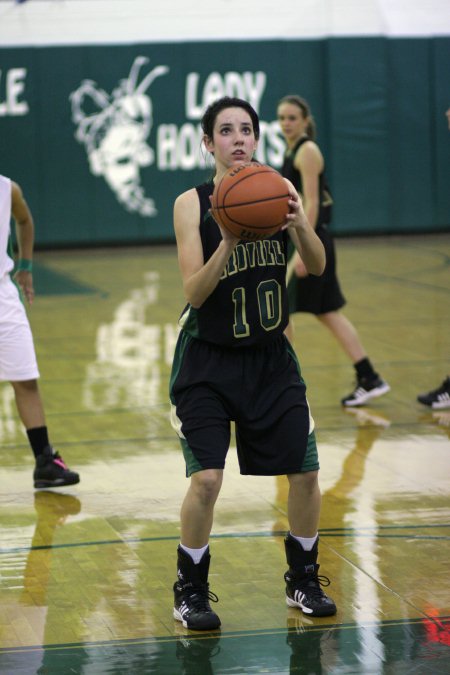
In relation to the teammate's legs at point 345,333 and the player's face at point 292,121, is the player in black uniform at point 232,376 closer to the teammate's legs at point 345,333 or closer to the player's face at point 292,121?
the player's face at point 292,121

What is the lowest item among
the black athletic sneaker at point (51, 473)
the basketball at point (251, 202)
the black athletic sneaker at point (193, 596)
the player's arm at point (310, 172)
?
the black athletic sneaker at point (51, 473)

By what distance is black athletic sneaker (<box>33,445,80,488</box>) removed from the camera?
19.1ft

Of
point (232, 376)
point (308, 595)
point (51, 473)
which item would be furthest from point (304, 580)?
point (51, 473)

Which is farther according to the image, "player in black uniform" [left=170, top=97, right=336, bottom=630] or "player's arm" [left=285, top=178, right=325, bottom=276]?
"player in black uniform" [left=170, top=97, right=336, bottom=630]

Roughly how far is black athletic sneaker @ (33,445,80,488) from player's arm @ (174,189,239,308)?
2.09 m

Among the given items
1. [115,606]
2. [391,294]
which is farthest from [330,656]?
[391,294]

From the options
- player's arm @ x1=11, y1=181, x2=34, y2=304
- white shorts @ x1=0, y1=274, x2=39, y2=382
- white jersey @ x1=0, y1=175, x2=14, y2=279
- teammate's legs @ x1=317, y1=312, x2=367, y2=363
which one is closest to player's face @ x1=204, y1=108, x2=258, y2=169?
white jersey @ x1=0, y1=175, x2=14, y2=279

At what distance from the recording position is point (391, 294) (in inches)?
479

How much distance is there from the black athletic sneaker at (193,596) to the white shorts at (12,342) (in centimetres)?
190

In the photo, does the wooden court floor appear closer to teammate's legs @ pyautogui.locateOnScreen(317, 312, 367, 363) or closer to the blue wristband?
teammate's legs @ pyautogui.locateOnScreen(317, 312, 367, 363)

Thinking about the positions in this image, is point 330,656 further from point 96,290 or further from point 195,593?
point 96,290

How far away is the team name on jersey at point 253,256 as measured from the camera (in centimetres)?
400

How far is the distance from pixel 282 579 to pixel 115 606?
66 cm

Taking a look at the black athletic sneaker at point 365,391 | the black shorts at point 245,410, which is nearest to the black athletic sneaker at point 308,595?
the black shorts at point 245,410
